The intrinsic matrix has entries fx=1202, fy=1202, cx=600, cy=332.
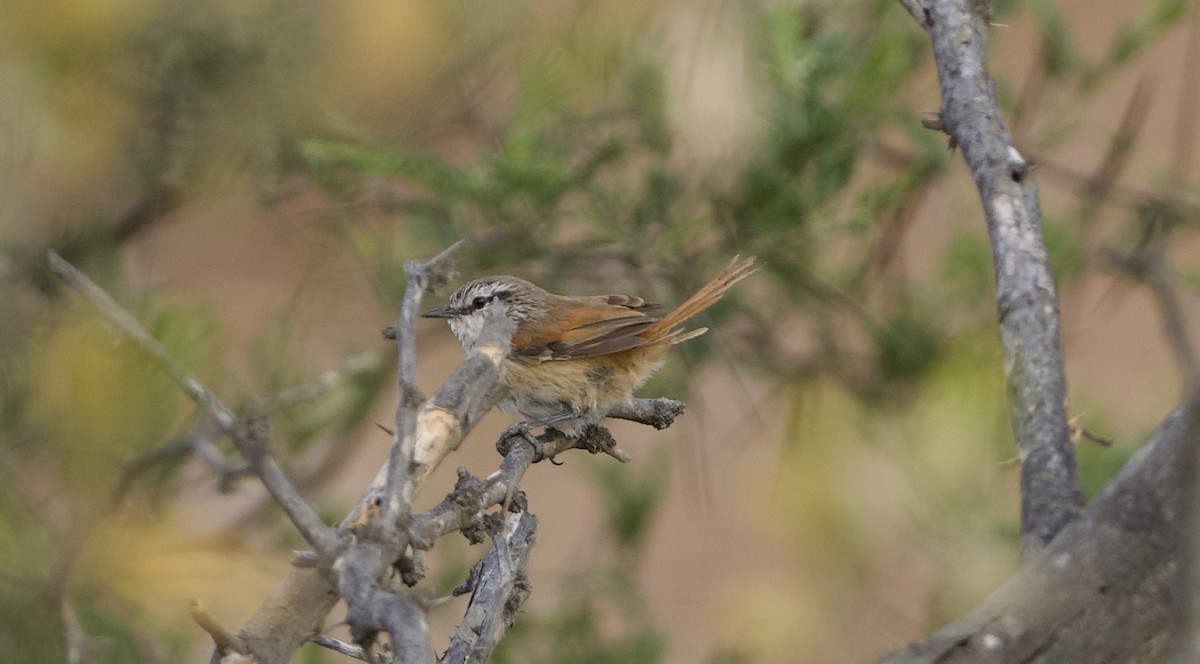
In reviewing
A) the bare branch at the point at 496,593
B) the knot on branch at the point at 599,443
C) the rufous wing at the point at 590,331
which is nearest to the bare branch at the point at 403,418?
the bare branch at the point at 496,593

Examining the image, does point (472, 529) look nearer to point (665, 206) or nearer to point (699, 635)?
point (665, 206)

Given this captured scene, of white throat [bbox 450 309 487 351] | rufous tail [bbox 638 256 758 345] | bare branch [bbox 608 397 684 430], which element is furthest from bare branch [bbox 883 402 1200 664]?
white throat [bbox 450 309 487 351]

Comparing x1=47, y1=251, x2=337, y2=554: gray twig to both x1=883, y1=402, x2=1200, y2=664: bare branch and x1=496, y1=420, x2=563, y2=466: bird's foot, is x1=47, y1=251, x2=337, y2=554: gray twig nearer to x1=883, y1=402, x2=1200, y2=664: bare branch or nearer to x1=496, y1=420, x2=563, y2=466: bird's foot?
x1=883, y1=402, x2=1200, y2=664: bare branch

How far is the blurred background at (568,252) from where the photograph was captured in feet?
8.75

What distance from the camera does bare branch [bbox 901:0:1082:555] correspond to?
123cm

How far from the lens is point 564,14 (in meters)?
3.56

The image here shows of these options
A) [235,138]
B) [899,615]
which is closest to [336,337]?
[235,138]

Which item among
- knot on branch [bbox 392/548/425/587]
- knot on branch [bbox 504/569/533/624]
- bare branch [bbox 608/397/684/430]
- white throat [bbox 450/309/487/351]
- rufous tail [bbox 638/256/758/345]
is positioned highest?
white throat [bbox 450/309/487/351]

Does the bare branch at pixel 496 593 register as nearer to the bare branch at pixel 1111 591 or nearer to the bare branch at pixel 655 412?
the bare branch at pixel 655 412

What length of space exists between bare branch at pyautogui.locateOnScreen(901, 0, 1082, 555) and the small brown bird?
979mm

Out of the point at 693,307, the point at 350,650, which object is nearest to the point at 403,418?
the point at 350,650

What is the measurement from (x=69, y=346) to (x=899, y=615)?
6.71 feet

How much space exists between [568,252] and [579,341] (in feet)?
2.23

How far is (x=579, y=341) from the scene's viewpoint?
269 centimetres
